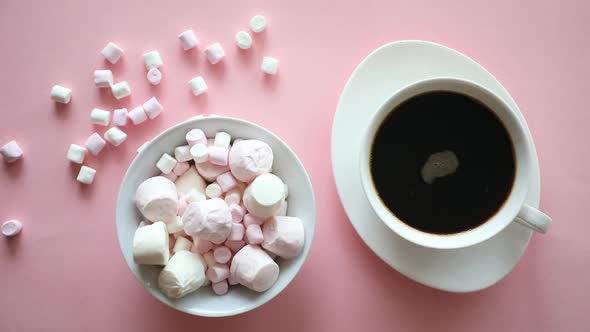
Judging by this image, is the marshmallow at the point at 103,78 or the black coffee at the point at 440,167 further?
the marshmallow at the point at 103,78

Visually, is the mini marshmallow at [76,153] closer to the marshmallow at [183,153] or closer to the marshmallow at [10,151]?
the marshmallow at [10,151]

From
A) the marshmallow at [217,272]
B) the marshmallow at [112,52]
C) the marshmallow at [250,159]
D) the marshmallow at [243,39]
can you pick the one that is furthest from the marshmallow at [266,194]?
the marshmallow at [112,52]

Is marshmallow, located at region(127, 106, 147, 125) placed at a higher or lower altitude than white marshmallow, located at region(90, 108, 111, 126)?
higher

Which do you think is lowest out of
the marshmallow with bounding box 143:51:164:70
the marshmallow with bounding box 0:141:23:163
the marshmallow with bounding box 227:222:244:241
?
the marshmallow with bounding box 0:141:23:163

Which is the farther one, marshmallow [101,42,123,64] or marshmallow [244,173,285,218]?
marshmallow [101,42,123,64]

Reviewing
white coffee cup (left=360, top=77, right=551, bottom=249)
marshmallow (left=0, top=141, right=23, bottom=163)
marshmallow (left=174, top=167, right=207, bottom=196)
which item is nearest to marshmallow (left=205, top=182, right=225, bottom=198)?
marshmallow (left=174, top=167, right=207, bottom=196)

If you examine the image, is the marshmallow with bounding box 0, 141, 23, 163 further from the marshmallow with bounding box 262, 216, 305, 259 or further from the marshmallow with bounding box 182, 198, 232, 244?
the marshmallow with bounding box 262, 216, 305, 259
